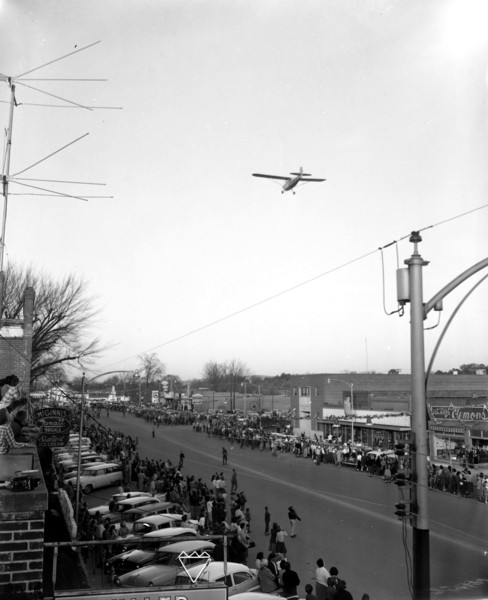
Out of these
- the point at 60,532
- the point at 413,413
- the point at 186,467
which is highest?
the point at 413,413

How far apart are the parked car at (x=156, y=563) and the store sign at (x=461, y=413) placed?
63.3 ft

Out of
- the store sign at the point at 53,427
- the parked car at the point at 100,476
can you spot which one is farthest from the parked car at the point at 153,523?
the parked car at the point at 100,476

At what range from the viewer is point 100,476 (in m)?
22.6

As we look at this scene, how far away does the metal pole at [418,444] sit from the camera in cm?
498

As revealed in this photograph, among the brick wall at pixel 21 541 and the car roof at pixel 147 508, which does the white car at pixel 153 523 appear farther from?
the brick wall at pixel 21 541

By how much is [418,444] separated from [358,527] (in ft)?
38.8

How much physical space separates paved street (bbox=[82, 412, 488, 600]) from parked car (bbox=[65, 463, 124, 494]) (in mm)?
470

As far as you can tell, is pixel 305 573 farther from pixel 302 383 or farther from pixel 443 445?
pixel 302 383

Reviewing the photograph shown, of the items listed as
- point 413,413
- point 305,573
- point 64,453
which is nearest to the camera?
point 413,413

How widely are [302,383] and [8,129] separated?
142 feet

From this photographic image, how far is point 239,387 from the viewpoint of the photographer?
318 ft

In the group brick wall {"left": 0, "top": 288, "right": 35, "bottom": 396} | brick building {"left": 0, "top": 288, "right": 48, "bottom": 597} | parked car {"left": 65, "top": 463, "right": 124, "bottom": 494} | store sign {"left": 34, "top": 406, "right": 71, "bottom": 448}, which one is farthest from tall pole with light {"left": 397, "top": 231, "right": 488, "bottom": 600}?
parked car {"left": 65, "top": 463, "right": 124, "bottom": 494}

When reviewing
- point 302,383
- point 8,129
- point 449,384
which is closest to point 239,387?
point 302,383

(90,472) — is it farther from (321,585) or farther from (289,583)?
(289,583)
